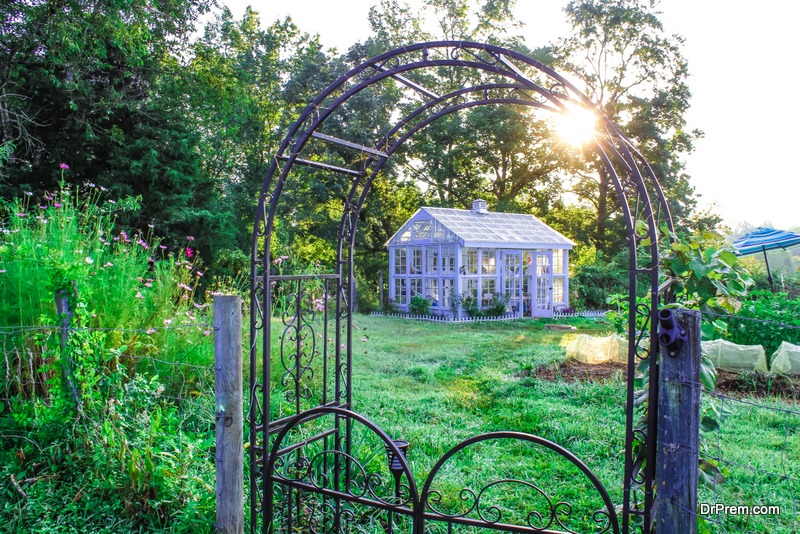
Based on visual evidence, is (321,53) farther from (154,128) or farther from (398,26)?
(154,128)

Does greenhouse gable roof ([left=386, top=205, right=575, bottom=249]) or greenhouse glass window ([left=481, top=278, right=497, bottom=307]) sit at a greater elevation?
greenhouse gable roof ([left=386, top=205, right=575, bottom=249])

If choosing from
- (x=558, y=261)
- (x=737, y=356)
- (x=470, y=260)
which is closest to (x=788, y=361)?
(x=737, y=356)

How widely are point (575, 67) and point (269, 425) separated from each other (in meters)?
19.5

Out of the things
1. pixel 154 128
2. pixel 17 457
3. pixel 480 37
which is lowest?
pixel 17 457

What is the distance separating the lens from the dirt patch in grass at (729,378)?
5242 mm

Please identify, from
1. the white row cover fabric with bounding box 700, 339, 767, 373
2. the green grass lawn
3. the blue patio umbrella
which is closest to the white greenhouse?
the blue patio umbrella

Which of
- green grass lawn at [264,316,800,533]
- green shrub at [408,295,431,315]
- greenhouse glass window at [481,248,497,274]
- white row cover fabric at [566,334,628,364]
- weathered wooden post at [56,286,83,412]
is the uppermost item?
greenhouse glass window at [481,248,497,274]

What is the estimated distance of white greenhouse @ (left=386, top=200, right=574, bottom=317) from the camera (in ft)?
47.1

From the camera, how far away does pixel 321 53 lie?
18203 millimetres

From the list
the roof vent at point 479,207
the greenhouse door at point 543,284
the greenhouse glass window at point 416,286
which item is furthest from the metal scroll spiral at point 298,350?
the roof vent at point 479,207

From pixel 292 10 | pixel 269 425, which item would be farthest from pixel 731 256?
pixel 292 10

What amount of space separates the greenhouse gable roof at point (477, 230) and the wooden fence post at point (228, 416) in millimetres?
11369

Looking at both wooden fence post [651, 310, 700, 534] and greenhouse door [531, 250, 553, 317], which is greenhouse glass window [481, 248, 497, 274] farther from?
wooden fence post [651, 310, 700, 534]

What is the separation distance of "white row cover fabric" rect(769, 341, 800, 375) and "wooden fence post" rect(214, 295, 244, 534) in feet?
17.6
